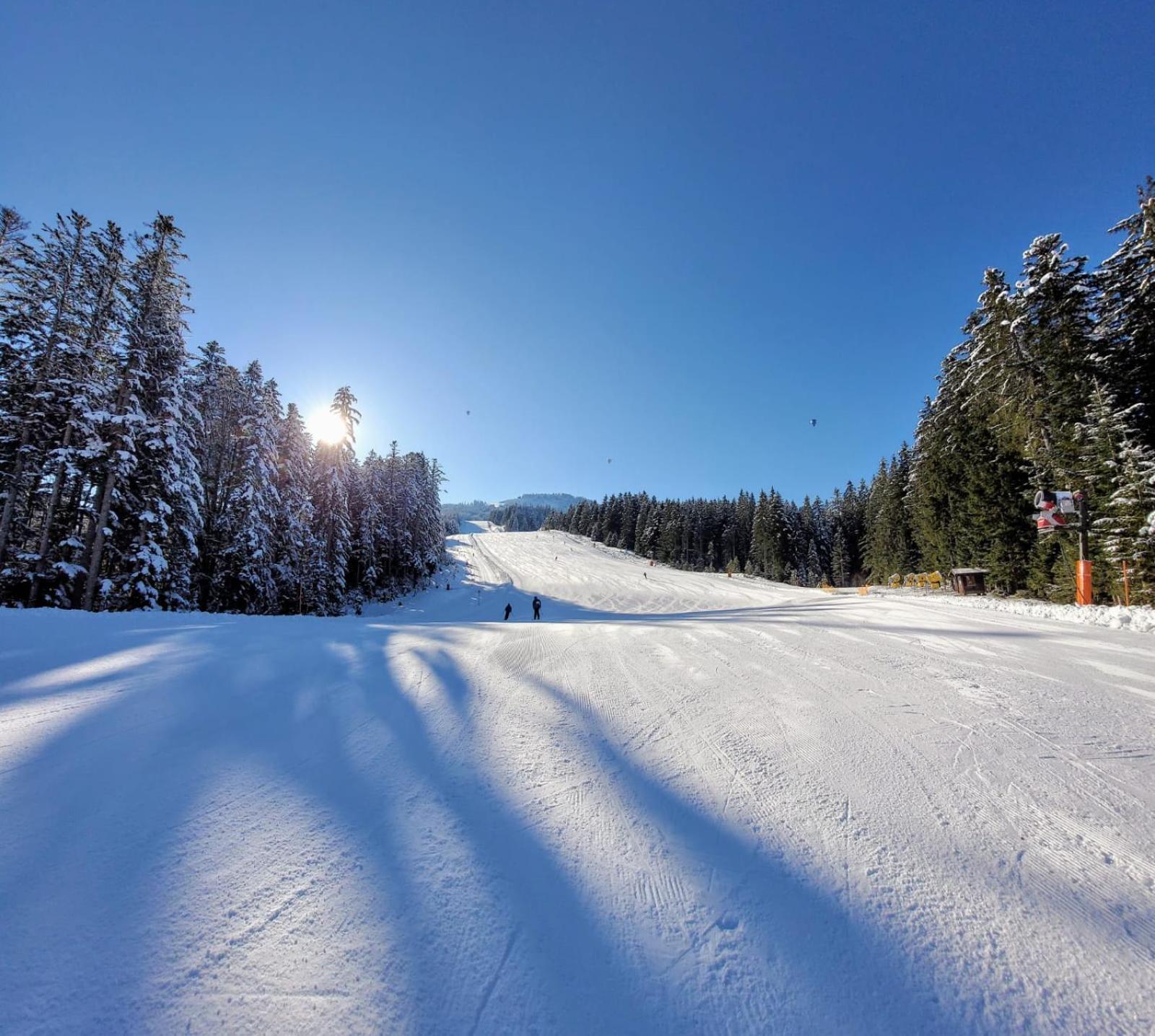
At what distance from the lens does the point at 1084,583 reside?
36.6 ft

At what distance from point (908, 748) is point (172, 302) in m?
22.0

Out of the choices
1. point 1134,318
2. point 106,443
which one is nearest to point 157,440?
point 106,443

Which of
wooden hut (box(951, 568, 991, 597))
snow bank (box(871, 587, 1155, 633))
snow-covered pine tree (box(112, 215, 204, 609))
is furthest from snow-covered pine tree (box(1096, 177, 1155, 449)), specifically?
snow-covered pine tree (box(112, 215, 204, 609))

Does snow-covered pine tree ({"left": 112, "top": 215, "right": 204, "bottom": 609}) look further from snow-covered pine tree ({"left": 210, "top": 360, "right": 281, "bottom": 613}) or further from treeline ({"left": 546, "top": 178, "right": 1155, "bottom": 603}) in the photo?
treeline ({"left": 546, "top": 178, "right": 1155, "bottom": 603})

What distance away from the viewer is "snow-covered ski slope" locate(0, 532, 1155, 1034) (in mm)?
1702

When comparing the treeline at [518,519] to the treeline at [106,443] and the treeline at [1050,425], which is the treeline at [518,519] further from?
the treeline at [106,443]

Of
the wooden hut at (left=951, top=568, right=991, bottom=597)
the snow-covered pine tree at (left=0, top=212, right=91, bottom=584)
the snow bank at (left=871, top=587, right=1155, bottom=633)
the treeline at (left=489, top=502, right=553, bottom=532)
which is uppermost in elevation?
the treeline at (left=489, top=502, right=553, bottom=532)

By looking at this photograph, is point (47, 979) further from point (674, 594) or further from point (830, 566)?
point (830, 566)

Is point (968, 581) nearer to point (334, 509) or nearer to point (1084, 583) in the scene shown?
point (1084, 583)

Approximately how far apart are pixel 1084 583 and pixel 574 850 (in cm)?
1510

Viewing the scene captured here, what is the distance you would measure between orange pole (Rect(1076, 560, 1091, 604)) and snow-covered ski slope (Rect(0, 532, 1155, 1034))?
8338 millimetres

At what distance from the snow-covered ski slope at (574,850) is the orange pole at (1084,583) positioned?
328 inches

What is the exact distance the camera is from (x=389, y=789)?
2969mm

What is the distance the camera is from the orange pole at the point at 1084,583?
1105 cm
